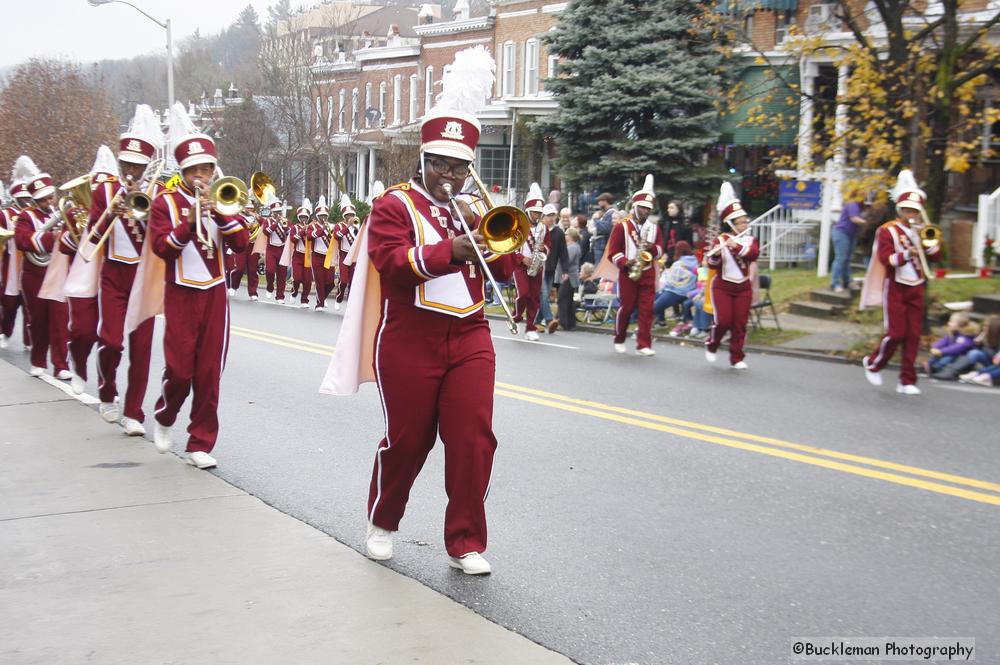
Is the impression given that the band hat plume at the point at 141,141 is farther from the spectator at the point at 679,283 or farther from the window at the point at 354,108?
the window at the point at 354,108

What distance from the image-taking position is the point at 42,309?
12.7 meters

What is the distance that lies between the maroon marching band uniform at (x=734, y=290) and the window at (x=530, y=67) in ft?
89.2

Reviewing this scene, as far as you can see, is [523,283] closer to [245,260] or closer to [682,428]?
[682,428]

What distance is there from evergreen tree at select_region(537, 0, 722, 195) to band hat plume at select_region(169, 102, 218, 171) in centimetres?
2035

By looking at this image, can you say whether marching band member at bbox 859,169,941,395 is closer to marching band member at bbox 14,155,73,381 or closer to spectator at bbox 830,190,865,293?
spectator at bbox 830,190,865,293

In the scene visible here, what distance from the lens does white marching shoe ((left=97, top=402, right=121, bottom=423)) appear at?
31.0 ft

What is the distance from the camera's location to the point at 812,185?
2689cm

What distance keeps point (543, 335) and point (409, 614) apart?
45.4 ft

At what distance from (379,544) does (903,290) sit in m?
8.24

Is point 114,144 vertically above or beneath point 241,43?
beneath

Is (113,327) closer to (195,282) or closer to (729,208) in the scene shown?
(195,282)

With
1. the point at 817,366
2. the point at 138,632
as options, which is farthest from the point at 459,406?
the point at 817,366

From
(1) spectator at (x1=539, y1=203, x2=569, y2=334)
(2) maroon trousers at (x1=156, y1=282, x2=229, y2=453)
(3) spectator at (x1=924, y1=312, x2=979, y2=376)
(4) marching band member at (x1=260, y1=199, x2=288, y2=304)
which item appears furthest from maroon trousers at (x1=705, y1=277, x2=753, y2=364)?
(4) marching band member at (x1=260, y1=199, x2=288, y2=304)

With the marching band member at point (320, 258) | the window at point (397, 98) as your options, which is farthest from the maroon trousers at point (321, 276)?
the window at point (397, 98)
